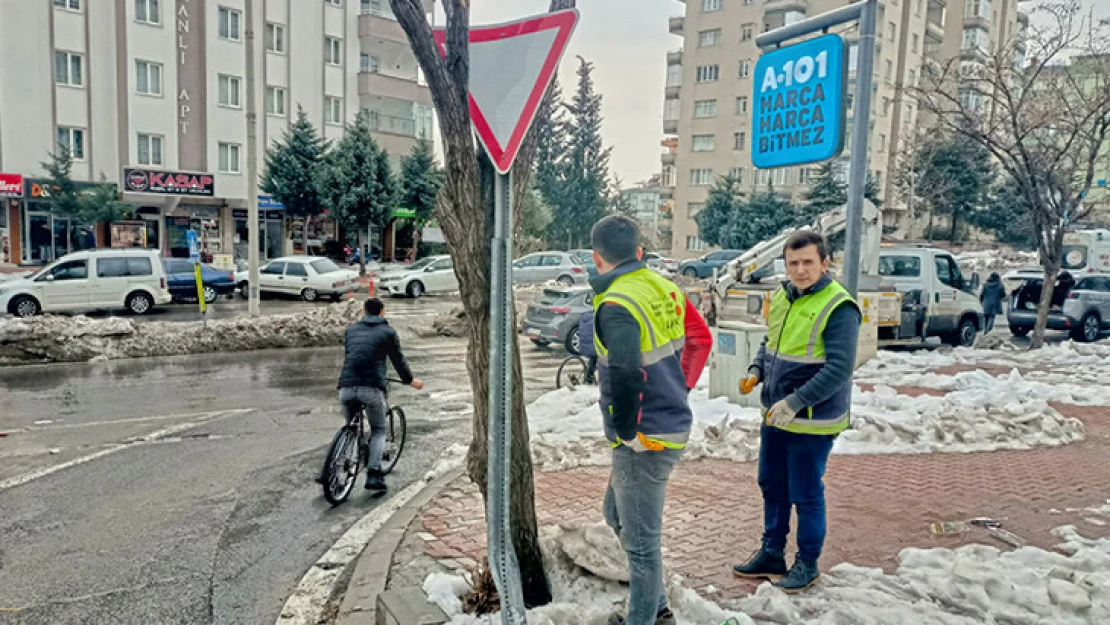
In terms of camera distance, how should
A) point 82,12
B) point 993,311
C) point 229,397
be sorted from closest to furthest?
point 229,397 < point 993,311 < point 82,12

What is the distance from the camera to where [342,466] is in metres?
6.37

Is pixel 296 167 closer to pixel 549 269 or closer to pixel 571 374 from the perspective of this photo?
pixel 549 269

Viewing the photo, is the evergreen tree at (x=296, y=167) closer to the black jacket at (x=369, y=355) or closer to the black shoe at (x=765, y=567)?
the black jacket at (x=369, y=355)

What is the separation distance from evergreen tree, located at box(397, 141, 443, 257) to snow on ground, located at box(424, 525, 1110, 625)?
1365 inches

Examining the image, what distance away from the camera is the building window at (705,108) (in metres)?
60.8

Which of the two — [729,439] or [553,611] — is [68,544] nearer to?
[553,611]

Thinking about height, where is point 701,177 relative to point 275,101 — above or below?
below

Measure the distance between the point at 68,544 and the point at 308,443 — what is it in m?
2.99

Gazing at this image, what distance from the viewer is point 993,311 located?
18.8 metres

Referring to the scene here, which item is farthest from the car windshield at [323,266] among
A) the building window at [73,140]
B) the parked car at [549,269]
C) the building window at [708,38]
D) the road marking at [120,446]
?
the building window at [708,38]

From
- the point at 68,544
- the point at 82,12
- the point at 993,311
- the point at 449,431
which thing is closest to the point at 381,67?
the point at 82,12

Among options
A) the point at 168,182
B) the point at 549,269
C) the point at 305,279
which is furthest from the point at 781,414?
the point at 168,182

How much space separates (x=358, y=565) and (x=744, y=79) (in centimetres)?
5917

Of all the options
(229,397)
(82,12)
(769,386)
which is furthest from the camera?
(82,12)
